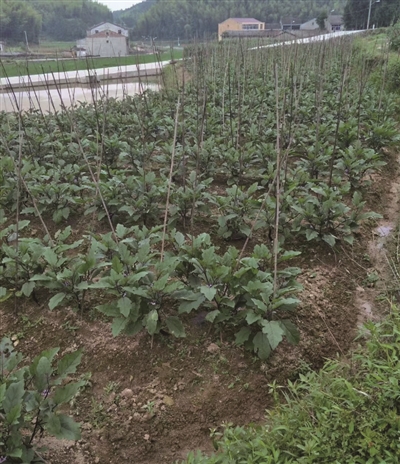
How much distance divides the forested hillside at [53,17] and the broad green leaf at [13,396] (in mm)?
34866

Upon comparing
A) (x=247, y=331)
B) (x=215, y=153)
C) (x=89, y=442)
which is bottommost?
(x=89, y=442)

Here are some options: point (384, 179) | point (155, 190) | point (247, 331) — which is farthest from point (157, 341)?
point (384, 179)

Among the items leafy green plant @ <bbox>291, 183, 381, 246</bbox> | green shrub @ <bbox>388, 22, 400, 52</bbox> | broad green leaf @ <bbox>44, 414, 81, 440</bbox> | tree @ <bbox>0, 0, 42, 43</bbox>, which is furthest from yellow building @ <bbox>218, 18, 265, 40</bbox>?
broad green leaf @ <bbox>44, 414, 81, 440</bbox>

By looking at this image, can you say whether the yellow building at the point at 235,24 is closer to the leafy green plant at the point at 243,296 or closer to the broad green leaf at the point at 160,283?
the leafy green plant at the point at 243,296

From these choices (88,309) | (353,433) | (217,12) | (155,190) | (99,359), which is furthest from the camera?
(217,12)

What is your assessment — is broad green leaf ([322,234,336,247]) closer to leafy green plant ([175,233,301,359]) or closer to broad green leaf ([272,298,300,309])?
leafy green plant ([175,233,301,359])

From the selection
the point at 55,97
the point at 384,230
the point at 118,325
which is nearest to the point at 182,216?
the point at 118,325

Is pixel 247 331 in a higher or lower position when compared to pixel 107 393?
higher

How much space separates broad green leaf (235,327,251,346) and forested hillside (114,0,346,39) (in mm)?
54600

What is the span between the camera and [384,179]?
4578 millimetres

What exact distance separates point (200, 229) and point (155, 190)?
48 cm

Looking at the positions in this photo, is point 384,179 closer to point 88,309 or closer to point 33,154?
point 88,309

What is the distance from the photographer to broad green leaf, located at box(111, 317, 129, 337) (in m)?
2.09

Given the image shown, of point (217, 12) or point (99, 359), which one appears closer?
point (99, 359)
